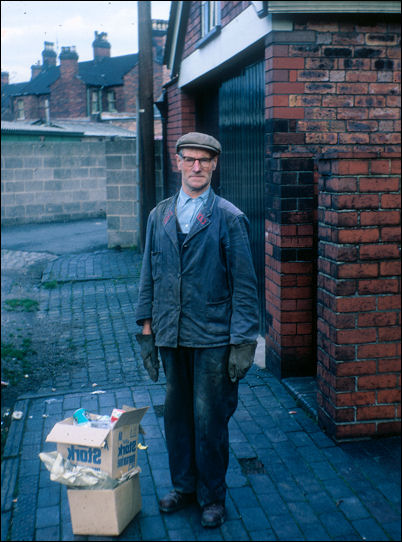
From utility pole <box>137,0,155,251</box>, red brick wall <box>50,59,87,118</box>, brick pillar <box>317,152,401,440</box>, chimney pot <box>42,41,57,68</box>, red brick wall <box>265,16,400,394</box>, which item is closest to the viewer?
brick pillar <box>317,152,401,440</box>

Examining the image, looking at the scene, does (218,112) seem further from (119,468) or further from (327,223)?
(119,468)

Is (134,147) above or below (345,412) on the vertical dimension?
above

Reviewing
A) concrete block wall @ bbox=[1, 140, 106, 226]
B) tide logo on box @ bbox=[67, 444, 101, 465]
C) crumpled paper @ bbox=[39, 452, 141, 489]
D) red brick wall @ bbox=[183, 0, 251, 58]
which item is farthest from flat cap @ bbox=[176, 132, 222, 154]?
concrete block wall @ bbox=[1, 140, 106, 226]

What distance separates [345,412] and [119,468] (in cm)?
165

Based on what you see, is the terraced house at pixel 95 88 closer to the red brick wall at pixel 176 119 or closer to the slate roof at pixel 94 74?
the slate roof at pixel 94 74

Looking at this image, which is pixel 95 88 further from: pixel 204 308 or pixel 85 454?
pixel 85 454

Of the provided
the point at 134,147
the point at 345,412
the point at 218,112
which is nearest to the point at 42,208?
the point at 134,147

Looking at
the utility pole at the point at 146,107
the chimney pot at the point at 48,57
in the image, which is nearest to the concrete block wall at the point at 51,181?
the utility pole at the point at 146,107

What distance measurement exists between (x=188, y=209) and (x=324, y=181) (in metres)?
1.27

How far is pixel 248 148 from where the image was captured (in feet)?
22.0

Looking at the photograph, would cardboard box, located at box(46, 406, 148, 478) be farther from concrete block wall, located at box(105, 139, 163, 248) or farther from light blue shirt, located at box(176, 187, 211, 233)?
concrete block wall, located at box(105, 139, 163, 248)

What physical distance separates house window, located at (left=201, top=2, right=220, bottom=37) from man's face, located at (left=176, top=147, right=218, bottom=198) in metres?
4.46

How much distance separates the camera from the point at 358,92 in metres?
5.17

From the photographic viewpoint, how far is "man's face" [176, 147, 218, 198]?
3303mm
